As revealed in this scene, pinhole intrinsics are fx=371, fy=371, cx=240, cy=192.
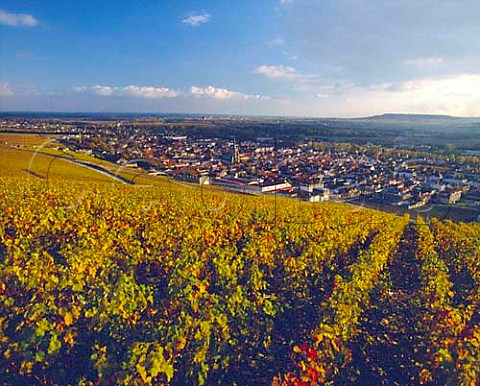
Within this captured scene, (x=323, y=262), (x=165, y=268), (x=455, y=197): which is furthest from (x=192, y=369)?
(x=455, y=197)

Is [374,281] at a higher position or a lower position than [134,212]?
lower

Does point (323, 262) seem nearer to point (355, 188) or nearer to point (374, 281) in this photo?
point (374, 281)

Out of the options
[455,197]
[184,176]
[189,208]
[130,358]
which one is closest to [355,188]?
[455,197]

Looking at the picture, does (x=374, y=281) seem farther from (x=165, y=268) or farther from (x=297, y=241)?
(x=165, y=268)

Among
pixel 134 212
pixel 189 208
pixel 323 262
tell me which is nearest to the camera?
pixel 323 262

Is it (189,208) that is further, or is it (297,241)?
(189,208)

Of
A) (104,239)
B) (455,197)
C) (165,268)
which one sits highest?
(104,239)

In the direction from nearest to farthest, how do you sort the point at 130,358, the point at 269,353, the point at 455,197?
the point at 130,358
the point at 269,353
the point at 455,197
